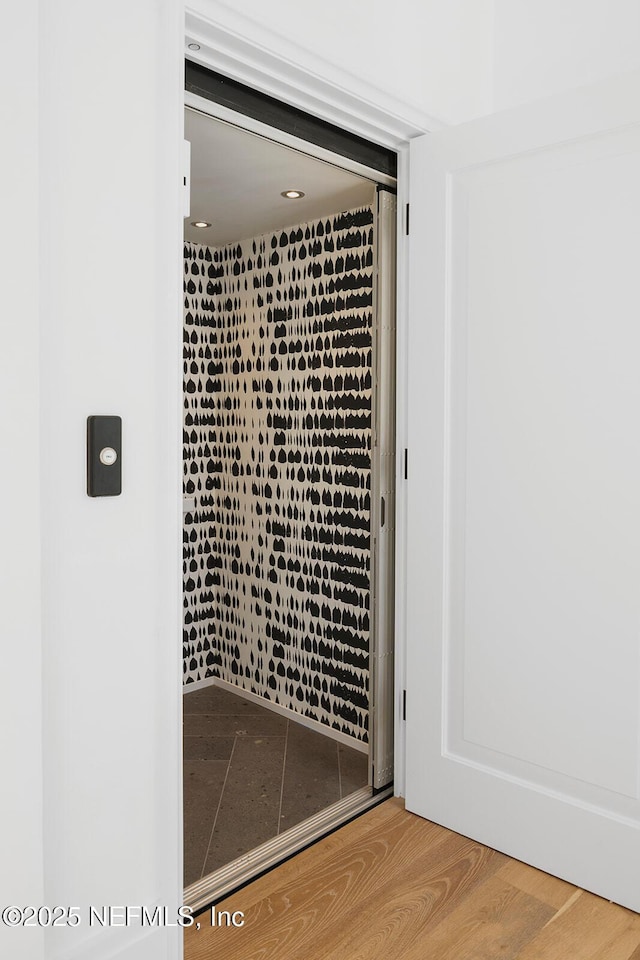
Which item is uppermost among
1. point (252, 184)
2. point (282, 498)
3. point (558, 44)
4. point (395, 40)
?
point (558, 44)

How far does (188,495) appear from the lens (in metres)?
3.64

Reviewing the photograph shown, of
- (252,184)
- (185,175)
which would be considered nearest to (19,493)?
(185,175)

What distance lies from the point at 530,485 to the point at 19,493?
136cm

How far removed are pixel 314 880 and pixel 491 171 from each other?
6.83 feet

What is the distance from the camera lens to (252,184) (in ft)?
8.77

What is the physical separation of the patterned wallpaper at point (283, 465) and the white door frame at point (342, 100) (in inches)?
20.9

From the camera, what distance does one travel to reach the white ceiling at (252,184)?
2244mm

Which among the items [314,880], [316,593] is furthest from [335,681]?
[314,880]

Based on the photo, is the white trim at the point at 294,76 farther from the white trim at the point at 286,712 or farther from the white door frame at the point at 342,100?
the white trim at the point at 286,712

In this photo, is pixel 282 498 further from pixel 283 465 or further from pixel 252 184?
pixel 252 184

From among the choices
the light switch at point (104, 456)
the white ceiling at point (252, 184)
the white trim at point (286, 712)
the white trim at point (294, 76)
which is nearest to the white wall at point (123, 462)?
the light switch at point (104, 456)

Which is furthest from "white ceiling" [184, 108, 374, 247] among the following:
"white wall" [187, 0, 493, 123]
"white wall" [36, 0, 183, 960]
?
"white wall" [36, 0, 183, 960]

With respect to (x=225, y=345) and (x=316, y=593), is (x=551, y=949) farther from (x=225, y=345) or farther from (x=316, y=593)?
(x=225, y=345)

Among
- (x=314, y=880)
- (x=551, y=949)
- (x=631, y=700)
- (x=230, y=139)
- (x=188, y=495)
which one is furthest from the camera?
(x=188, y=495)
